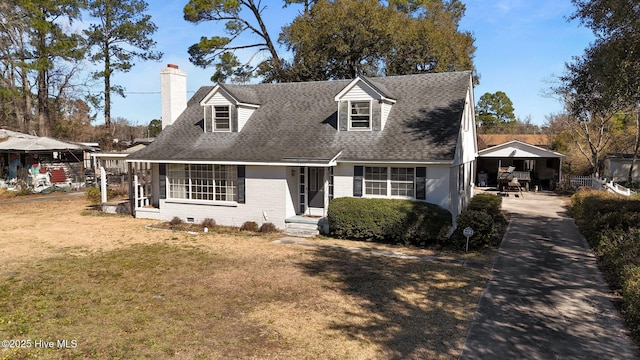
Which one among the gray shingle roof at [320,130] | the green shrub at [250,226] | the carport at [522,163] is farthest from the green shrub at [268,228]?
the carport at [522,163]

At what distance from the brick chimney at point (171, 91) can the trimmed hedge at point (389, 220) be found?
1109 centimetres

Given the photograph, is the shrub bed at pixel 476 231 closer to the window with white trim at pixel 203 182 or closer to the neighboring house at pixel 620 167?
the window with white trim at pixel 203 182

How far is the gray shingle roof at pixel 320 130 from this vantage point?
15.9m

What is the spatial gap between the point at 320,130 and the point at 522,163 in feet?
80.0

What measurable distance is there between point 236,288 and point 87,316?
3.13m

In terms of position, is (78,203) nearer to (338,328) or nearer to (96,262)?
(96,262)

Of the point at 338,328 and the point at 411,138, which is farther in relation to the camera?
the point at 411,138

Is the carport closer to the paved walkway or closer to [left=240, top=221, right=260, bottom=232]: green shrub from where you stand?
the paved walkway

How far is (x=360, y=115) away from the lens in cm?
1750

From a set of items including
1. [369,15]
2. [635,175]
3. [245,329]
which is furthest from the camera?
[635,175]

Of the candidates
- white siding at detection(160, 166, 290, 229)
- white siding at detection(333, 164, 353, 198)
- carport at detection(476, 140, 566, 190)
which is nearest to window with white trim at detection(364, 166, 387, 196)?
white siding at detection(333, 164, 353, 198)

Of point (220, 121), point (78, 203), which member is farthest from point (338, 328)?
point (78, 203)

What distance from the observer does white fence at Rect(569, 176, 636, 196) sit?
22119 mm

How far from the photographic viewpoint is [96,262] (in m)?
12.1
